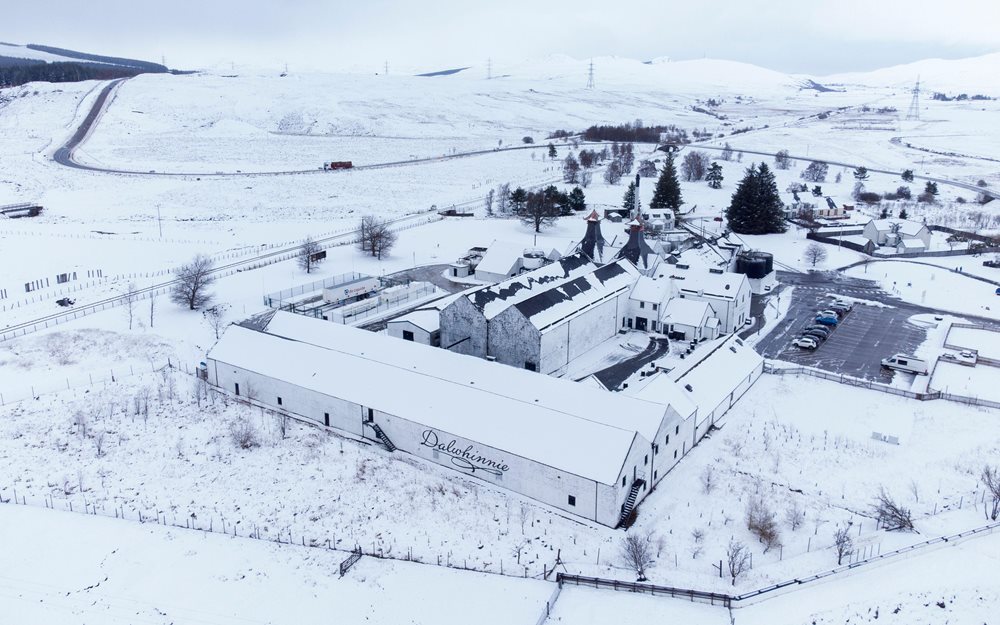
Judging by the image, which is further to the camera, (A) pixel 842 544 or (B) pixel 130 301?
(B) pixel 130 301

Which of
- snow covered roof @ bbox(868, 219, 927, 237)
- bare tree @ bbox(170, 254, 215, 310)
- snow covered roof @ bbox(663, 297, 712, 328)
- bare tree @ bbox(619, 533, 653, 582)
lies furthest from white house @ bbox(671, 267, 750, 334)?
bare tree @ bbox(170, 254, 215, 310)

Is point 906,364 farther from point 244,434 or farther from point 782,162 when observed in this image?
point 782,162

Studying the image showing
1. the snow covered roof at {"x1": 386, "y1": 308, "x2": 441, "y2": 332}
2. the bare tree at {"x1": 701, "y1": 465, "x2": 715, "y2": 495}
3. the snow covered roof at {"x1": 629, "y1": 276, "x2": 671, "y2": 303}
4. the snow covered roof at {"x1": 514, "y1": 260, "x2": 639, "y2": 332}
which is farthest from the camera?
the snow covered roof at {"x1": 629, "y1": 276, "x2": 671, "y2": 303}

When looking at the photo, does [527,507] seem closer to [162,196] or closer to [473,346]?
[473,346]

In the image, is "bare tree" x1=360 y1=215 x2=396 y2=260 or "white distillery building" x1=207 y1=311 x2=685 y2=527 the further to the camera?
"bare tree" x1=360 y1=215 x2=396 y2=260

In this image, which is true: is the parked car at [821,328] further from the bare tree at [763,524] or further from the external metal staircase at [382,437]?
the external metal staircase at [382,437]

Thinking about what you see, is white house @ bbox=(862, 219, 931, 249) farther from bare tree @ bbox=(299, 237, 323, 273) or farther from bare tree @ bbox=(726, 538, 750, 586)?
bare tree @ bbox=(726, 538, 750, 586)

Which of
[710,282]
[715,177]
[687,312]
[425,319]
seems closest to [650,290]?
[687,312]
